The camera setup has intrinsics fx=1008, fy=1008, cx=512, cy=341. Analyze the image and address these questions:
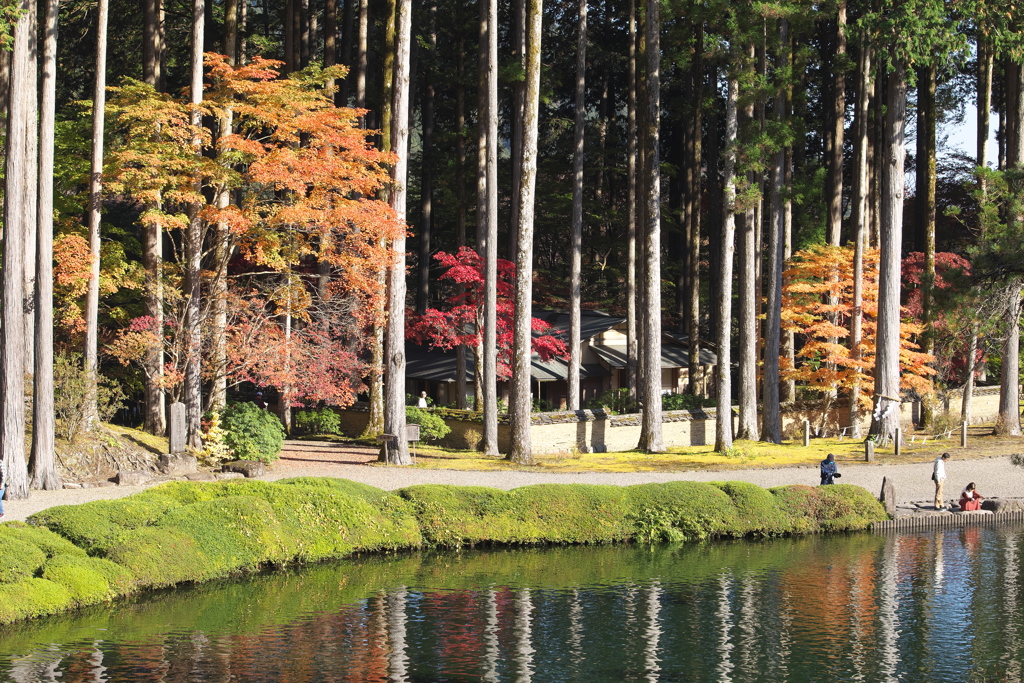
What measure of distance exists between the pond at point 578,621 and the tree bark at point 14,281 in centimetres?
608

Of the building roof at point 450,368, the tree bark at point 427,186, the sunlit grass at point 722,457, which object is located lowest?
the sunlit grass at point 722,457

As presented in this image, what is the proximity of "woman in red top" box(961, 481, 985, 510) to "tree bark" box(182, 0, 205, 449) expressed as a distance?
57.7 feet

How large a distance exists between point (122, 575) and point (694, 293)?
26663 millimetres

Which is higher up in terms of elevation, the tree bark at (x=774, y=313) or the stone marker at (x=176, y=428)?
the tree bark at (x=774, y=313)

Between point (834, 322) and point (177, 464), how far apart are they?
21960 millimetres

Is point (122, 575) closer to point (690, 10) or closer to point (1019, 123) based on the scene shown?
point (690, 10)

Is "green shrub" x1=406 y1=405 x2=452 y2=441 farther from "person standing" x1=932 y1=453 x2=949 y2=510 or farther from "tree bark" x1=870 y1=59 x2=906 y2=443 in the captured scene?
"person standing" x1=932 y1=453 x2=949 y2=510

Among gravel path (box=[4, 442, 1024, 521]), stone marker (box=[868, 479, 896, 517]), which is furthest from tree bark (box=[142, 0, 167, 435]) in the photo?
stone marker (box=[868, 479, 896, 517])

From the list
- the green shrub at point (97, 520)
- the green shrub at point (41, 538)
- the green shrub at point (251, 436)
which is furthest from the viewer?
the green shrub at point (251, 436)

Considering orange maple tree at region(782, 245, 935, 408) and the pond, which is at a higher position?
orange maple tree at region(782, 245, 935, 408)

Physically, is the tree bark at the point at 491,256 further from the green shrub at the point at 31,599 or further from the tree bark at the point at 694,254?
the green shrub at the point at 31,599

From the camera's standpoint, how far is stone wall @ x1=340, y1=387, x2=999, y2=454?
97.1ft

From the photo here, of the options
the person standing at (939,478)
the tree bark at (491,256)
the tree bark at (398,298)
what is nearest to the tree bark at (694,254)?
the tree bark at (491,256)

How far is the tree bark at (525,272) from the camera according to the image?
26562 mm
